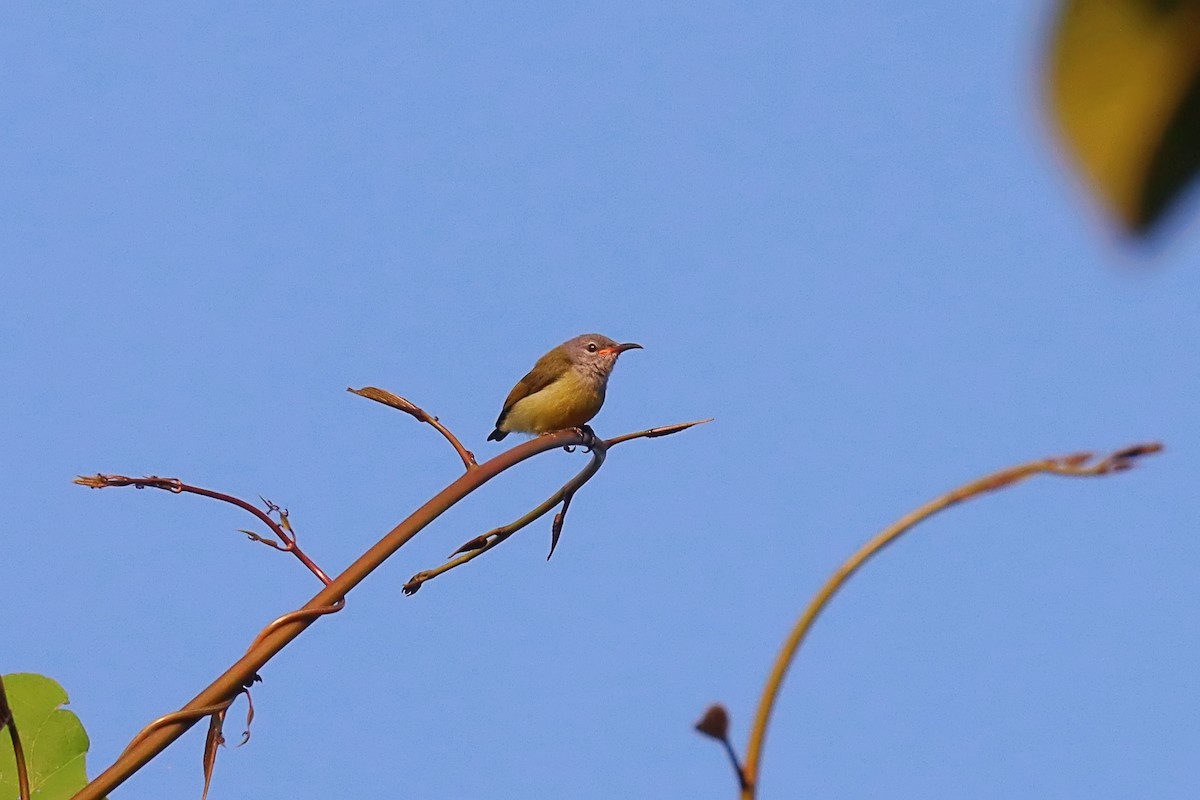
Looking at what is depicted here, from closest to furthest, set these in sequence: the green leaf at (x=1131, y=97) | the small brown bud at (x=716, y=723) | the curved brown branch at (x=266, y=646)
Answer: the green leaf at (x=1131, y=97), the small brown bud at (x=716, y=723), the curved brown branch at (x=266, y=646)

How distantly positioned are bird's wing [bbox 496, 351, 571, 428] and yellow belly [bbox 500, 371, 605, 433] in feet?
0.34

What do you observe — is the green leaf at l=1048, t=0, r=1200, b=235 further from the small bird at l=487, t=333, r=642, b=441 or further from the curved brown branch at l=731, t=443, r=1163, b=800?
the small bird at l=487, t=333, r=642, b=441

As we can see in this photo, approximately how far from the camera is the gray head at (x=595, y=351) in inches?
374

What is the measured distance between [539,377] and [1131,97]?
9.17 m

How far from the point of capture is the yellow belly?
29.4 feet

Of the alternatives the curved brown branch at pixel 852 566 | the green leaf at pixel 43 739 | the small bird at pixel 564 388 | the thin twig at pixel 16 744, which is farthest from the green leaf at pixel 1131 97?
the small bird at pixel 564 388

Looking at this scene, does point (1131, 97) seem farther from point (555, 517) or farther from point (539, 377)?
point (539, 377)

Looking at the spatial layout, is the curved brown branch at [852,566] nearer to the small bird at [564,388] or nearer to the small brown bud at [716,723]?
the small brown bud at [716,723]

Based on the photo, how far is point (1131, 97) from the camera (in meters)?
0.37

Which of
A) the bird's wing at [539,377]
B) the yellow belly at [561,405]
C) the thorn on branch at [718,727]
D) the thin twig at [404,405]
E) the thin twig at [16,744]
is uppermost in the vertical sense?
the bird's wing at [539,377]

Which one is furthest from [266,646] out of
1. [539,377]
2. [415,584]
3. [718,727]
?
[539,377]

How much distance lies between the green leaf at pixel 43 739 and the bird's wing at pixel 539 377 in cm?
719

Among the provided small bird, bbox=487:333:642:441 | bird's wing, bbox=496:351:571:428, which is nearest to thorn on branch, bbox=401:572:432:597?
small bird, bbox=487:333:642:441

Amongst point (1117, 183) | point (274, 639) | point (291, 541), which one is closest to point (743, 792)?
point (1117, 183)
